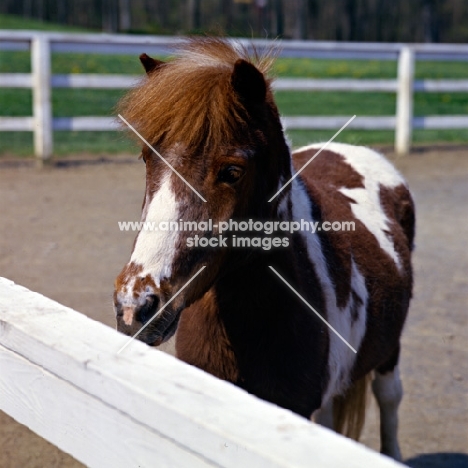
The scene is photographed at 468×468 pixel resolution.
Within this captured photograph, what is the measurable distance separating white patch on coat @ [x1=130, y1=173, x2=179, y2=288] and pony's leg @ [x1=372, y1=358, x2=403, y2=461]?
1.74 m

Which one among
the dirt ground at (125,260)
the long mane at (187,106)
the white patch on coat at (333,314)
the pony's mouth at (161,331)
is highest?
the long mane at (187,106)

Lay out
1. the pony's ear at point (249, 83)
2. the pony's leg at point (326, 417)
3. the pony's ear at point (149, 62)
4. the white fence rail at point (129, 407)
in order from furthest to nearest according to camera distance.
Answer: the pony's leg at point (326, 417), the pony's ear at point (149, 62), the pony's ear at point (249, 83), the white fence rail at point (129, 407)

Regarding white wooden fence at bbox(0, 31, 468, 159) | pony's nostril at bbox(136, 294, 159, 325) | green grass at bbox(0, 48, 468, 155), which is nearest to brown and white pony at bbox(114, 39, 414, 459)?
pony's nostril at bbox(136, 294, 159, 325)

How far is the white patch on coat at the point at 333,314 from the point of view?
2574mm

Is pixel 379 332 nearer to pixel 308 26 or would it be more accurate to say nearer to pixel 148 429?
pixel 148 429

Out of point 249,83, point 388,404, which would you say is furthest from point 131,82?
point 249,83

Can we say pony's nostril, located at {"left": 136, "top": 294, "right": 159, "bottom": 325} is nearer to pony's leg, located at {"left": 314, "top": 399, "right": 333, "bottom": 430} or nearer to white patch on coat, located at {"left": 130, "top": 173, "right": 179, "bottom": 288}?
white patch on coat, located at {"left": 130, "top": 173, "right": 179, "bottom": 288}

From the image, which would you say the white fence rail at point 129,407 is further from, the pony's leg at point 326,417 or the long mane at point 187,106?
the pony's leg at point 326,417

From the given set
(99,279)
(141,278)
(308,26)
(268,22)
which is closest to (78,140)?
(99,279)

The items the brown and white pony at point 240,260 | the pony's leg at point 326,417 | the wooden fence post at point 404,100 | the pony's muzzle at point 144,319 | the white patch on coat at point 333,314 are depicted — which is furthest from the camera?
the wooden fence post at point 404,100

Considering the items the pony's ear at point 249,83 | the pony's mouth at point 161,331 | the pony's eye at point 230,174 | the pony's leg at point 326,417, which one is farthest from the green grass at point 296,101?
the pony's mouth at point 161,331

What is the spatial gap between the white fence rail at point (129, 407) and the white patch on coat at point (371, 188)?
6.14 feet

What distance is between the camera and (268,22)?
115ft

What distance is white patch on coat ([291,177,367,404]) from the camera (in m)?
2.57
